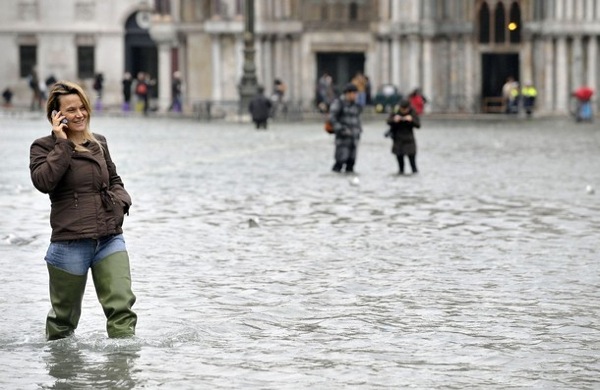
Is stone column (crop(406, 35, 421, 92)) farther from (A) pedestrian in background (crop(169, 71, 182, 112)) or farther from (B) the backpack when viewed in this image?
(B) the backpack

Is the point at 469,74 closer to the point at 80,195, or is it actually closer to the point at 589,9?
the point at 589,9

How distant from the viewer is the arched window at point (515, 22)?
62844mm

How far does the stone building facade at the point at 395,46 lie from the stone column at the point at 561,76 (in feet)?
0.11

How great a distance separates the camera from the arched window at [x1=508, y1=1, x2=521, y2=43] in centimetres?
6284

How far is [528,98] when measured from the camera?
61.1m

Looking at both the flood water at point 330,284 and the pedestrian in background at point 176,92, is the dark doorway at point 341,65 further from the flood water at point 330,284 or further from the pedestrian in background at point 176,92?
the flood water at point 330,284

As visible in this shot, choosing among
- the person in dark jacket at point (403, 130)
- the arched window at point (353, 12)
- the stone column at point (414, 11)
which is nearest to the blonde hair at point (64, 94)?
the person in dark jacket at point (403, 130)

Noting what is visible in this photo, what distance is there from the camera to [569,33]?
62.2m

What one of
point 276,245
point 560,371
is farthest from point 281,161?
point 560,371

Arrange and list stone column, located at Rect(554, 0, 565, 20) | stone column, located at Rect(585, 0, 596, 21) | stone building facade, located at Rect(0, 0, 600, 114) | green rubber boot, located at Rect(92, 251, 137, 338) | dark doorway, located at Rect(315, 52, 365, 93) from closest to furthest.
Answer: green rubber boot, located at Rect(92, 251, 137, 338) → stone column, located at Rect(585, 0, 596, 21) → stone column, located at Rect(554, 0, 565, 20) → stone building facade, located at Rect(0, 0, 600, 114) → dark doorway, located at Rect(315, 52, 365, 93)

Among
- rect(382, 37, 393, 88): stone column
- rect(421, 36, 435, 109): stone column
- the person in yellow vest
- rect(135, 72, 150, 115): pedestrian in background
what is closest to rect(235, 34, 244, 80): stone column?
rect(135, 72, 150, 115): pedestrian in background

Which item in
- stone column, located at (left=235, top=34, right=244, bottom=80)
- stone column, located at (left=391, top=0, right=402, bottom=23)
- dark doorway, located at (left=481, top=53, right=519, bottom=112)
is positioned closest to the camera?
stone column, located at (left=391, top=0, right=402, bottom=23)

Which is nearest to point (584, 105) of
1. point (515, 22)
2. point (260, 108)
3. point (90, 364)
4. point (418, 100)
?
point (418, 100)

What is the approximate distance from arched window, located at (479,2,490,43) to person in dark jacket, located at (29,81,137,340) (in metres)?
53.1
